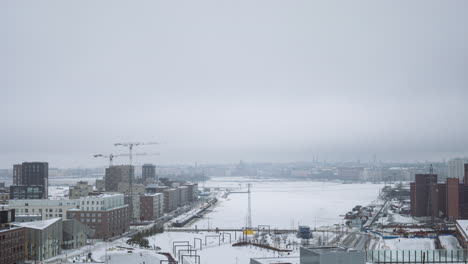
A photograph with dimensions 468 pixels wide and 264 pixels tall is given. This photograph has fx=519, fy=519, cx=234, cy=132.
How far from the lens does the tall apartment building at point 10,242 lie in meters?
11.8

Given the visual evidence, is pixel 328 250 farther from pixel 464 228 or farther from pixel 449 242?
pixel 449 242

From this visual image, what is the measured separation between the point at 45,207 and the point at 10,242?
6641 mm

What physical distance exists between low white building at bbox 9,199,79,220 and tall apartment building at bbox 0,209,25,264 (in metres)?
5.58

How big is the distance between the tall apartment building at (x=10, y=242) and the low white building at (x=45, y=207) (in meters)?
5.58

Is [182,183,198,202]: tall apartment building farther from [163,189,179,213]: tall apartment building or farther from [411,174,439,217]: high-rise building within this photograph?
[411,174,439,217]: high-rise building

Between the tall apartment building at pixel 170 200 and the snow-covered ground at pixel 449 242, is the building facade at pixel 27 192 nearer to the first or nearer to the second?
the tall apartment building at pixel 170 200

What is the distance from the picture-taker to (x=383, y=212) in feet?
86.5

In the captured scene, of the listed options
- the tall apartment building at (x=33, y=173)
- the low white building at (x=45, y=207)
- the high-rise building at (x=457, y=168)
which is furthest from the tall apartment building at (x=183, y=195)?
the high-rise building at (x=457, y=168)

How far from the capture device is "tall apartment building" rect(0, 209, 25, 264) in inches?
465

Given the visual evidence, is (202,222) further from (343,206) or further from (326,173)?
Result: (326,173)

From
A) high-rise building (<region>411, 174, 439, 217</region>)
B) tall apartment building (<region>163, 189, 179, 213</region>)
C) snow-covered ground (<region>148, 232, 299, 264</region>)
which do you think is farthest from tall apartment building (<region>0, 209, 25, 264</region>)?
high-rise building (<region>411, 174, 439, 217</region>)

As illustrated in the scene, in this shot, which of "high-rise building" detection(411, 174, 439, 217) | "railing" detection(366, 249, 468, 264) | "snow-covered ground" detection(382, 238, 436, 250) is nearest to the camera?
"railing" detection(366, 249, 468, 264)

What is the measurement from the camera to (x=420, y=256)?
24.6ft

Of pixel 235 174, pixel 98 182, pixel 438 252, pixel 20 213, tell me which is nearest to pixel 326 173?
pixel 235 174
